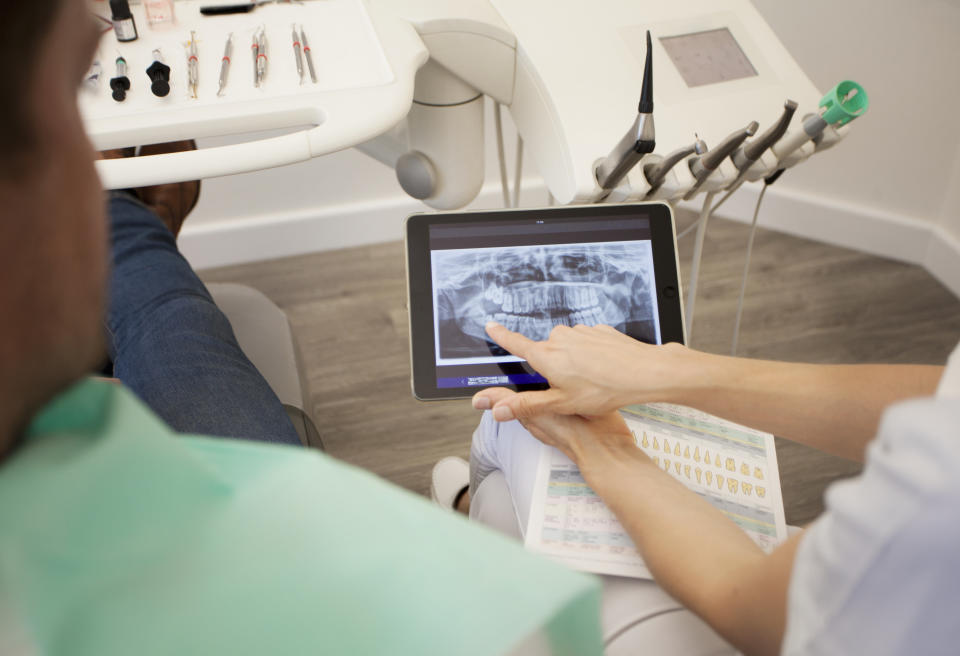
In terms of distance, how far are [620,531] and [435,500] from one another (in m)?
0.64

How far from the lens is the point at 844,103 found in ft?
2.91

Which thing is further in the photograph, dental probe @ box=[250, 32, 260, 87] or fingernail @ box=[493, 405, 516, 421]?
dental probe @ box=[250, 32, 260, 87]

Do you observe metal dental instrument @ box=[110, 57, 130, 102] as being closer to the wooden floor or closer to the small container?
the small container

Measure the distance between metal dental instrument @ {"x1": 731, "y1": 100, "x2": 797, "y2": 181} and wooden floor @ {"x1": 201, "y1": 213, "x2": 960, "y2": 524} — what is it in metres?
0.81

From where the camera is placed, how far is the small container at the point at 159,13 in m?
1.06

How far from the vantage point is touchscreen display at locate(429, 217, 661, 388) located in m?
0.86

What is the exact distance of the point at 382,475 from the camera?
5.07ft

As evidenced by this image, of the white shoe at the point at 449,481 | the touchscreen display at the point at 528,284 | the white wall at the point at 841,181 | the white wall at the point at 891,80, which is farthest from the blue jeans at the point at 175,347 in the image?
the white wall at the point at 891,80

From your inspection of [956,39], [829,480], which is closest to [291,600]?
[829,480]

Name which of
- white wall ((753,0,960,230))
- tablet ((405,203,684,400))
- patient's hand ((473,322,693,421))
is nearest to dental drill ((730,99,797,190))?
tablet ((405,203,684,400))

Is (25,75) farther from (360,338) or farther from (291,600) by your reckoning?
(360,338)

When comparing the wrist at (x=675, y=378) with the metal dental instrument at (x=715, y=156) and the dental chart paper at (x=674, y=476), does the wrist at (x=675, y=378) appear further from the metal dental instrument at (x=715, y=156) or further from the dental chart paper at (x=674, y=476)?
the metal dental instrument at (x=715, y=156)

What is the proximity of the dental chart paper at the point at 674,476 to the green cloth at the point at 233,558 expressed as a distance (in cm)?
32

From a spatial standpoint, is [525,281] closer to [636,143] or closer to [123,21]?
[636,143]
